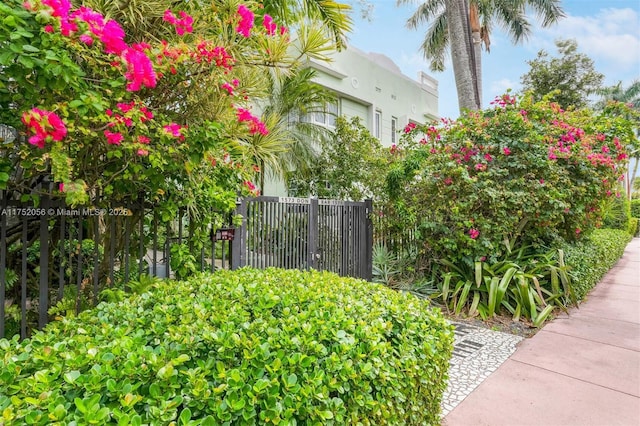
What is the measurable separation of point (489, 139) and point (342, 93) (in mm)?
6632

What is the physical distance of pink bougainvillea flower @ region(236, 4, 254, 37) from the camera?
2939mm

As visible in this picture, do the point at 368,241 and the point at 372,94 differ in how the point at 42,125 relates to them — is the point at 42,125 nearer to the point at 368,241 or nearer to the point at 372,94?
the point at 368,241

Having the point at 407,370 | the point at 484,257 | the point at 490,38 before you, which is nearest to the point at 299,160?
the point at 484,257

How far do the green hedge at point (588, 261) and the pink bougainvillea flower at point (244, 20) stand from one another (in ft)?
18.3

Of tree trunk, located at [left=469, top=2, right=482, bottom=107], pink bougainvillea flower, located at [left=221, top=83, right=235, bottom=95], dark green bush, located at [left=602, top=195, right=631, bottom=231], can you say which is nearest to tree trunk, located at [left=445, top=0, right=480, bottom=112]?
tree trunk, located at [left=469, top=2, right=482, bottom=107]

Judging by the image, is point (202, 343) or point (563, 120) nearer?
point (202, 343)

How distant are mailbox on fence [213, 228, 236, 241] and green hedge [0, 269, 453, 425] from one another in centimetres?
142

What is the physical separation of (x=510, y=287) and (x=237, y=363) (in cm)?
478

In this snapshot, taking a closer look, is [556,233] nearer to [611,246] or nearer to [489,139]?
[489,139]

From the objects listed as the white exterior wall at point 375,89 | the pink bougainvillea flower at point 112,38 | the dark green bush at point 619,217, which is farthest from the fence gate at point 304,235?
the dark green bush at point 619,217

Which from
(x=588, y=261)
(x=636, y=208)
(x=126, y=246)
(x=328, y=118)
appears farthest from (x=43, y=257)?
(x=636, y=208)

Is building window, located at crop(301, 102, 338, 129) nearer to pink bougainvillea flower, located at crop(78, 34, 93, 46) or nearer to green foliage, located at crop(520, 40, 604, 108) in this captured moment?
green foliage, located at crop(520, 40, 604, 108)

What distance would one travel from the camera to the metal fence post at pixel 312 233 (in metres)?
5.04

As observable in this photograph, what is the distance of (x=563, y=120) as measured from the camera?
6.52 meters
